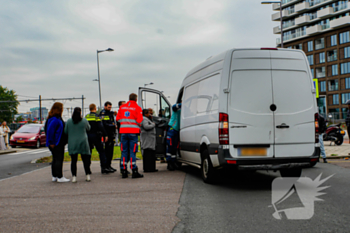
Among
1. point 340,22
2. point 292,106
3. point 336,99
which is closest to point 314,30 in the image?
point 340,22

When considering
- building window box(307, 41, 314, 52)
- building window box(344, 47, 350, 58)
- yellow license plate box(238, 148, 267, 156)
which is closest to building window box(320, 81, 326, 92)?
building window box(307, 41, 314, 52)

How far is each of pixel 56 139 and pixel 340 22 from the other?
64.3m

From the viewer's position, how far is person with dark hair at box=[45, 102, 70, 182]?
9.17 meters

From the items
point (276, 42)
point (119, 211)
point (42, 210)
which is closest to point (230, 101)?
point (119, 211)

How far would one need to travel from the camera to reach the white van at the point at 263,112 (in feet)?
23.8

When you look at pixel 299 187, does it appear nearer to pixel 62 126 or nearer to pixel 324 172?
pixel 324 172

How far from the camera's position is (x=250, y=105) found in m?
7.32

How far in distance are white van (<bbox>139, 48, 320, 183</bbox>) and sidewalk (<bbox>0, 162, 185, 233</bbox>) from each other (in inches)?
54.6

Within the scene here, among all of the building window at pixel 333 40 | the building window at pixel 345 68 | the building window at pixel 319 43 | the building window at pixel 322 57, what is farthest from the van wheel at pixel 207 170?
the building window at pixel 319 43

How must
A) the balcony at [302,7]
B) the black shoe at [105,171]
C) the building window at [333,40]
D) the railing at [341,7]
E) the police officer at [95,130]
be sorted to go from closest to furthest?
the police officer at [95,130], the black shoe at [105,171], the railing at [341,7], the building window at [333,40], the balcony at [302,7]

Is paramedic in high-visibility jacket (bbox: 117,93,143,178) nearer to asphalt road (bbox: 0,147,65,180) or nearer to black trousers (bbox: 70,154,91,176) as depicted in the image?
black trousers (bbox: 70,154,91,176)

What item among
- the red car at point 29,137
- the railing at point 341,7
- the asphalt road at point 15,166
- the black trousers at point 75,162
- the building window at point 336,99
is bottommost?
the asphalt road at point 15,166

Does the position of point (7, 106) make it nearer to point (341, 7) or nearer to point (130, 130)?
point (341, 7)

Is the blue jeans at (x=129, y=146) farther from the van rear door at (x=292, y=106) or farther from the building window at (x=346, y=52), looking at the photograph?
the building window at (x=346, y=52)
